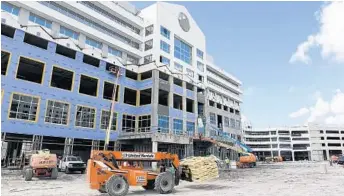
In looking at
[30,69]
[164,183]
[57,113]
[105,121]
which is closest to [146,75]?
[105,121]

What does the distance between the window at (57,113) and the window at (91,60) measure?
7.67 meters

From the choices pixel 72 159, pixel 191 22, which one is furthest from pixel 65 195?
pixel 191 22

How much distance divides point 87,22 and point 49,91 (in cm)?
1330

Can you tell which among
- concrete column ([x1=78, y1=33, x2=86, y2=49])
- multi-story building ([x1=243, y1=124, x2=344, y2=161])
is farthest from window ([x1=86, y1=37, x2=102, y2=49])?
multi-story building ([x1=243, y1=124, x2=344, y2=161])

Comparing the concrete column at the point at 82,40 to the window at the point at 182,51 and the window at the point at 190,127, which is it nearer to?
the window at the point at 182,51

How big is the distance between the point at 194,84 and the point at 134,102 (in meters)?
12.4

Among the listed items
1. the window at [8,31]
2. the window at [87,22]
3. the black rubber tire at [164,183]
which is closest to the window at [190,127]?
the window at [87,22]

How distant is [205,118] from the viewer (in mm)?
52844

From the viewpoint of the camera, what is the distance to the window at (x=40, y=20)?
3390 cm

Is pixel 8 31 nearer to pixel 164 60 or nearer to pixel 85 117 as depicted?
pixel 85 117

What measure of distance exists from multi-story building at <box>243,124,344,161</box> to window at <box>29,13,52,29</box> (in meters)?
98.0

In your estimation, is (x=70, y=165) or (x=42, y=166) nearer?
(x=42, y=166)

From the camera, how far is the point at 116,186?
1331 cm

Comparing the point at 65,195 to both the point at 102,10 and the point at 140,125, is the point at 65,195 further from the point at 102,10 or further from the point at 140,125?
the point at 102,10
